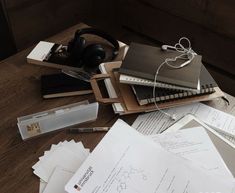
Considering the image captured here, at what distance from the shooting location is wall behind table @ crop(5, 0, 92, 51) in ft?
5.70

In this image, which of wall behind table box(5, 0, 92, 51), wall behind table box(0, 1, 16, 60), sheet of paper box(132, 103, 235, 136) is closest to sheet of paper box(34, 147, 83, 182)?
sheet of paper box(132, 103, 235, 136)

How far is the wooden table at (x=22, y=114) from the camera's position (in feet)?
2.33

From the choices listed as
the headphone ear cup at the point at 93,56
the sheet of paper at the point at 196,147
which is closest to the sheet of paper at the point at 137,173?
the sheet of paper at the point at 196,147

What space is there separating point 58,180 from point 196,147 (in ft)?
1.18

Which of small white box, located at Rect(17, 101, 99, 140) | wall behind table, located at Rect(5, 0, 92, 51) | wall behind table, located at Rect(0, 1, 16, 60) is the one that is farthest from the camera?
wall behind table, located at Rect(5, 0, 92, 51)

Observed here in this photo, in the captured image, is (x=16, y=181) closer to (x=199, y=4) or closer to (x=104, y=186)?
(x=104, y=186)

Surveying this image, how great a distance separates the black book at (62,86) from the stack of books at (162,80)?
144mm

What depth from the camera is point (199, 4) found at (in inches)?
68.0

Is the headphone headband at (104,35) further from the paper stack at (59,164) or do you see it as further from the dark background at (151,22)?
the dark background at (151,22)

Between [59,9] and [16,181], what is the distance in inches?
59.0

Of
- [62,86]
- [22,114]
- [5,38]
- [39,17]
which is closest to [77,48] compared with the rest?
[62,86]

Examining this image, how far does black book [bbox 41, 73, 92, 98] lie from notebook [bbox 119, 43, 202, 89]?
5.8 inches

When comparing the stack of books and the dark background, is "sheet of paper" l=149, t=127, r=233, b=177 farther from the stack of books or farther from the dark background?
the dark background

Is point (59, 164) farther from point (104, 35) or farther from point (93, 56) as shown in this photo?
point (104, 35)
